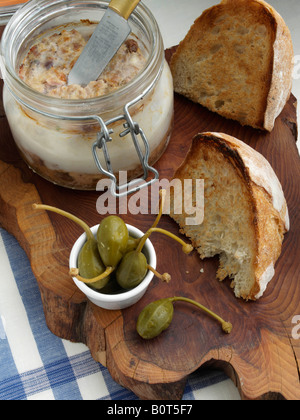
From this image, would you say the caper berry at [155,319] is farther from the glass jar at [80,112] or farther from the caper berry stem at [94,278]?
the glass jar at [80,112]

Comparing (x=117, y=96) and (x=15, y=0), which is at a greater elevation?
(x=117, y=96)

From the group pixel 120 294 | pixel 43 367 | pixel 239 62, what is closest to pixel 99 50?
pixel 239 62

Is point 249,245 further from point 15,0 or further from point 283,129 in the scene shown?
point 15,0

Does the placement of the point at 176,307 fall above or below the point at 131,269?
below

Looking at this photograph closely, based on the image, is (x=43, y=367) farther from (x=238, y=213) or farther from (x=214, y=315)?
(x=238, y=213)

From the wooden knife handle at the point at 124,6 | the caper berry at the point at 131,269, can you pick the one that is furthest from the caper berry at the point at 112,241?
the wooden knife handle at the point at 124,6

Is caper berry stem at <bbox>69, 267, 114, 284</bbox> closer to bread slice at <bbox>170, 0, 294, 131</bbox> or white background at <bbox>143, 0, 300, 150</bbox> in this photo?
bread slice at <bbox>170, 0, 294, 131</bbox>

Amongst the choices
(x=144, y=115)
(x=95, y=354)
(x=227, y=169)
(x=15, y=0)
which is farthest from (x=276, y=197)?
(x=15, y=0)
